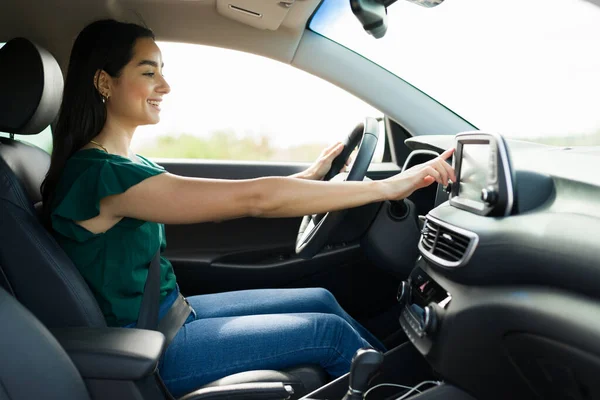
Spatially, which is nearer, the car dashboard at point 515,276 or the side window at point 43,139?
the car dashboard at point 515,276

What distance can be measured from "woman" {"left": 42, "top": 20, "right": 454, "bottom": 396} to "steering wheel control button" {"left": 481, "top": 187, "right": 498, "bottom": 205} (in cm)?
Result: 20

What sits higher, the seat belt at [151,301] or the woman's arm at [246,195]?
the woman's arm at [246,195]

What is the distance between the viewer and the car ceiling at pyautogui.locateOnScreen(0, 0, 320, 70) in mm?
2039

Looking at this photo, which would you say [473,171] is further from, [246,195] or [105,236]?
[105,236]

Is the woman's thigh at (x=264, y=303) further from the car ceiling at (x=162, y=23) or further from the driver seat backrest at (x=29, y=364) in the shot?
the car ceiling at (x=162, y=23)

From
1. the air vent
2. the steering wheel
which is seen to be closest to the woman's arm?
the air vent

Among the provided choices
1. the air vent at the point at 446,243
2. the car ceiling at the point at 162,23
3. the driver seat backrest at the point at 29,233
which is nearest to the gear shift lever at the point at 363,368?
the air vent at the point at 446,243

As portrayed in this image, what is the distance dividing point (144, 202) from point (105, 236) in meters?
0.16

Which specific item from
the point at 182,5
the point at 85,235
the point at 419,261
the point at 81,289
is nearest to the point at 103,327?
the point at 81,289

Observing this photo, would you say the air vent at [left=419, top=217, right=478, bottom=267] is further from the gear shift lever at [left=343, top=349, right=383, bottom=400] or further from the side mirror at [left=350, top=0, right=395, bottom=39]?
the side mirror at [left=350, top=0, right=395, bottom=39]

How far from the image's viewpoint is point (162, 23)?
2.23 metres

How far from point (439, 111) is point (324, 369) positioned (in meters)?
1.02

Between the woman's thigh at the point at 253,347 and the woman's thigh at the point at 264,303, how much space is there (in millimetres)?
185

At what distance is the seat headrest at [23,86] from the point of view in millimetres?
1592
